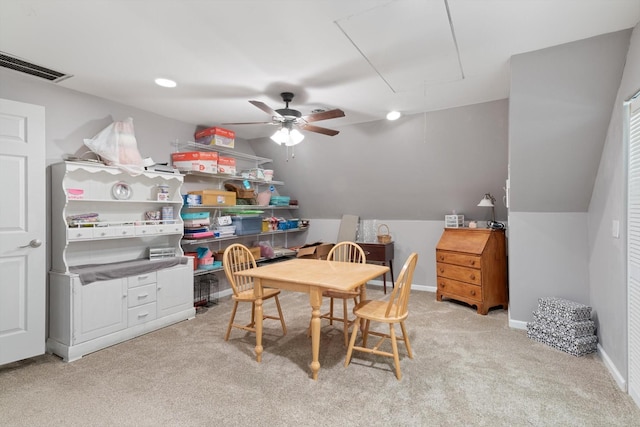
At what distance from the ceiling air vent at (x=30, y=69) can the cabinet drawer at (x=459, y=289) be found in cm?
460

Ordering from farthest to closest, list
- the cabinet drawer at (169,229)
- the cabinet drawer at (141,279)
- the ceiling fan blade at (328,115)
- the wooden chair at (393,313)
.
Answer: the cabinet drawer at (169,229) < the cabinet drawer at (141,279) < the ceiling fan blade at (328,115) < the wooden chair at (393,313)

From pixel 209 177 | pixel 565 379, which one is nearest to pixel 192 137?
pixel 209 177

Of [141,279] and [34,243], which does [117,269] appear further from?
[34,243]

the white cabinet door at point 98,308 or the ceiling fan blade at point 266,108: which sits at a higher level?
the ceiling fan blade at point 266,108

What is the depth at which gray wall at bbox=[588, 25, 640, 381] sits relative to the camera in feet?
7.22

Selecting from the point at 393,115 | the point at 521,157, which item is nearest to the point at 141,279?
the point at 393,115

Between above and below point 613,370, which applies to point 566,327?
above

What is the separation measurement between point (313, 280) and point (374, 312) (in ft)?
1.77

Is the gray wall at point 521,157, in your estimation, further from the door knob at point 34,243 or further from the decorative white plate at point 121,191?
the door knob at point 34,243

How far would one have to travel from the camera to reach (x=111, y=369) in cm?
254

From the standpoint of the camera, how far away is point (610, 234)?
2.46 m

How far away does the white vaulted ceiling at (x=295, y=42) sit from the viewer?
1.98m

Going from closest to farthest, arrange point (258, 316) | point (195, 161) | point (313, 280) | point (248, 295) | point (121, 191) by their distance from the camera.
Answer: point (313, 280)
point (258, 316)
point (248, 295)
point (121, 191)
point (195, 161)

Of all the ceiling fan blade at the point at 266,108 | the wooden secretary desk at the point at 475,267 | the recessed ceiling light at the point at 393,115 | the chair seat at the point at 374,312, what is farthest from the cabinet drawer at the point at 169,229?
the wooden secretary desk at the point at 475,267
